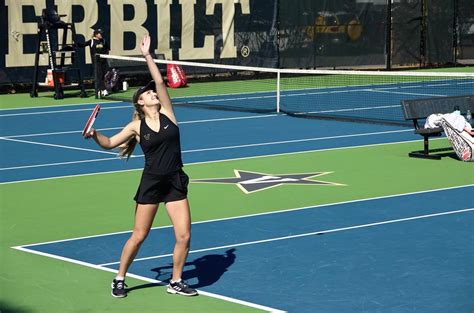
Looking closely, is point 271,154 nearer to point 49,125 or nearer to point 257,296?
point 49,125

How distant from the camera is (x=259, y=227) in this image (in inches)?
515

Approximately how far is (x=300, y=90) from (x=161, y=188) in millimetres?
22866

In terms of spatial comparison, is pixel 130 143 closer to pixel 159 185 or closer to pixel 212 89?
pixel 159 185

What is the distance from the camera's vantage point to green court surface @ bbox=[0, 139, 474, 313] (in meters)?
9.88

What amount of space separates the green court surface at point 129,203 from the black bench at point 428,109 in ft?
1.05

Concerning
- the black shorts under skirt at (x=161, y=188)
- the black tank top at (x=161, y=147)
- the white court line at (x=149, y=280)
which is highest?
the black tank top at (x=161, y=147)

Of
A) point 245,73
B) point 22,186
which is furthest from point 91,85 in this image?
point 22,186

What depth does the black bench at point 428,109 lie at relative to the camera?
18.5 meters

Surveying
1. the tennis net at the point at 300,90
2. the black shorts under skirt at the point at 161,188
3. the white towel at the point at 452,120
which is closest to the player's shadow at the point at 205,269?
the black shorts under skirt at the point at 161,188

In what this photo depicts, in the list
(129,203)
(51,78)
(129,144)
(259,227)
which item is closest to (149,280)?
(129,144)

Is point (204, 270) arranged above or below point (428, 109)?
below

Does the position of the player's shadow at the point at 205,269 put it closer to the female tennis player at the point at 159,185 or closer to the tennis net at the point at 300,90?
the female tennis player at the point at 159,185

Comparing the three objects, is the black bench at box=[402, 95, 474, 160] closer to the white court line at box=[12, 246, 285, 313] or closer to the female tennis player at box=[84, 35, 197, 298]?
the white court line at box=[12, 246, 285, 313]

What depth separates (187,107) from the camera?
27.8 m
